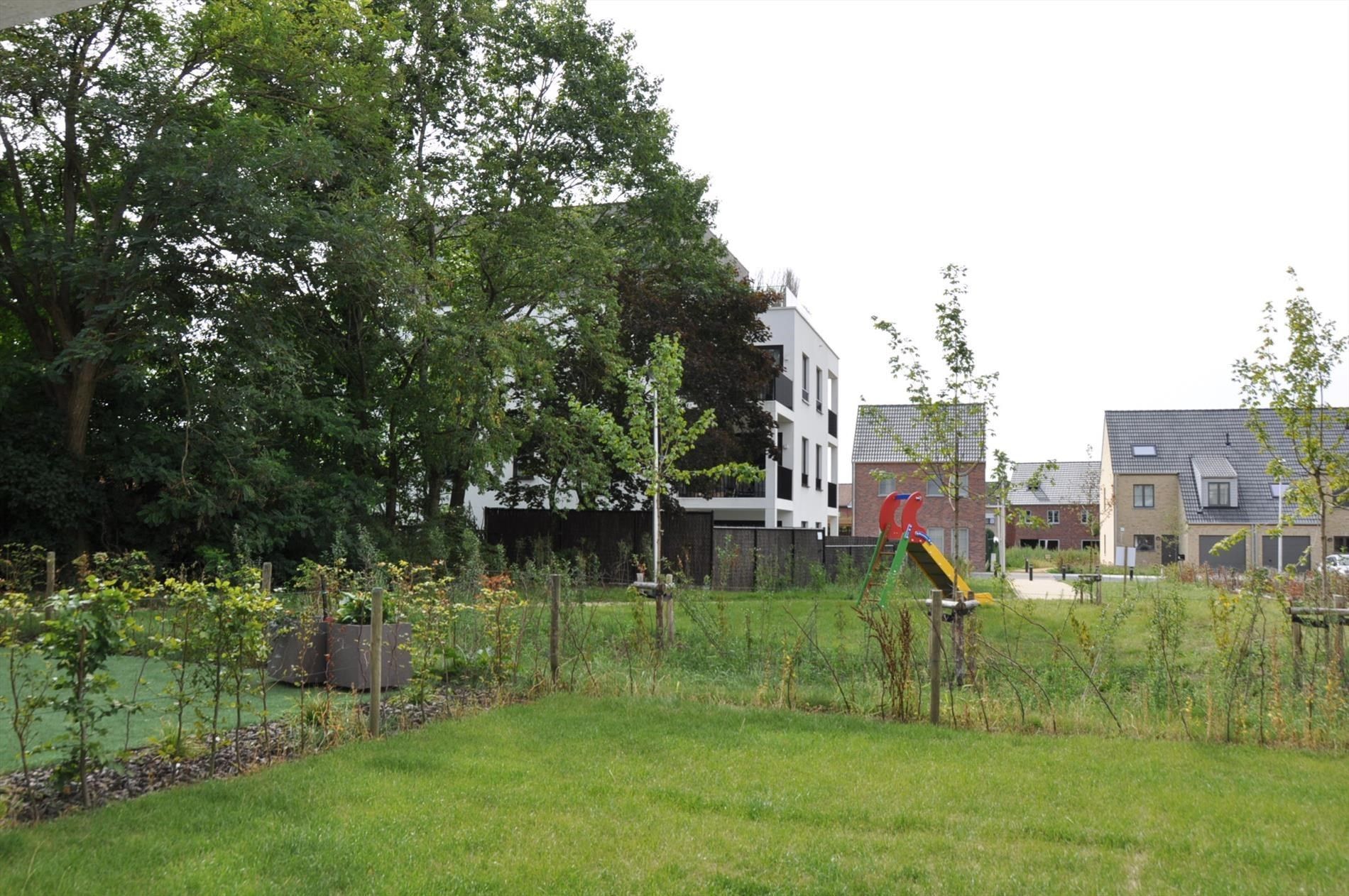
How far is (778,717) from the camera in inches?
318

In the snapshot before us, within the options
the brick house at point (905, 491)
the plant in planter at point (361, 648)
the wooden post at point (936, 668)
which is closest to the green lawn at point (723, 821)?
the wooden post at point (936, 668)

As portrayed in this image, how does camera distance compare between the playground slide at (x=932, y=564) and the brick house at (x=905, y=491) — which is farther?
the brick house at (x=905, y=491)

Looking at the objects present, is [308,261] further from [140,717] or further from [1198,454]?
[1198,454]

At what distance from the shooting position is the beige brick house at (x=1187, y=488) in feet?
160

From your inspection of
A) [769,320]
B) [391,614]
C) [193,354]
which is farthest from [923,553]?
[769,320]

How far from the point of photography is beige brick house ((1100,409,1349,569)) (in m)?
48.7

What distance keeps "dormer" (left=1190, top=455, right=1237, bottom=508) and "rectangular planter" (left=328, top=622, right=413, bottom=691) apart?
47936 millimetres

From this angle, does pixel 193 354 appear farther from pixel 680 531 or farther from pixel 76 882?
pixel 76 882

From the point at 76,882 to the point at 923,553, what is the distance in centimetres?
1263

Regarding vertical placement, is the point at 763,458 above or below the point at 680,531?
above

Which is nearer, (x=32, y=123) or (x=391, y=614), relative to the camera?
(x=391, y=614)

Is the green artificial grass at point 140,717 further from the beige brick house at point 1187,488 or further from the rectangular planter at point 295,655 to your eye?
the beige brick house at point 1187,488

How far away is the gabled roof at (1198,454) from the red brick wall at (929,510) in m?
13.1

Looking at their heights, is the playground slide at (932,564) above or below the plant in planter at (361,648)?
above
